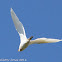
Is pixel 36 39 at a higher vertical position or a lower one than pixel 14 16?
lower

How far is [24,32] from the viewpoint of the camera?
5242 mm

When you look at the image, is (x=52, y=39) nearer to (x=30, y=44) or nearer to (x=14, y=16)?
(x=30, y=44)

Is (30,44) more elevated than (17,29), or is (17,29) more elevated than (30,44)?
(17,29)

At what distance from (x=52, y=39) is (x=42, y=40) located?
0.62 ft

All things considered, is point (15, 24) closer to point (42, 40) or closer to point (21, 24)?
point (21, 24)

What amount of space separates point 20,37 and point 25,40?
22 cm

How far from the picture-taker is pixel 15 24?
17.3 ft

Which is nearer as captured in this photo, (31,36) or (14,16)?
(31,36)

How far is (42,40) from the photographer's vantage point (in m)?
5.08

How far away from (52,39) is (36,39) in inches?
11.7

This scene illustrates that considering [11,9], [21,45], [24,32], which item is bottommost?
[21,45]

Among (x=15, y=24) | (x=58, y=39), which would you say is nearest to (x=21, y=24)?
(x=15, y=24)

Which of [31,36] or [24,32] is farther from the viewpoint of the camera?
[24,32]

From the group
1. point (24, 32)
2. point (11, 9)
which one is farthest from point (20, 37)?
point (11, 9)
